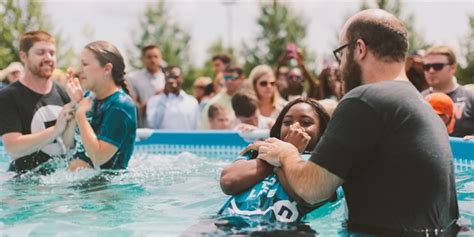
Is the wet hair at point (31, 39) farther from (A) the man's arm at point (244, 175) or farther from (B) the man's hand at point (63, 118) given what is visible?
(A) the man's arm at point (244, 175)

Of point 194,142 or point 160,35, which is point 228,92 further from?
point 160,35

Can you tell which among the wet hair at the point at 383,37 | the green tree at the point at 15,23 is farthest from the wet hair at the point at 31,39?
the green tree at the point at 15,23

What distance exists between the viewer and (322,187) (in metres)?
2.91

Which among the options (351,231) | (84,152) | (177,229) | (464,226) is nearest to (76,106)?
(84,152)

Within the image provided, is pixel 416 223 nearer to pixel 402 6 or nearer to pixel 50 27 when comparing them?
pixel 50 27

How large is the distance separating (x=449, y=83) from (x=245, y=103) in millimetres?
2308

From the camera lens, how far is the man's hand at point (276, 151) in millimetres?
3143

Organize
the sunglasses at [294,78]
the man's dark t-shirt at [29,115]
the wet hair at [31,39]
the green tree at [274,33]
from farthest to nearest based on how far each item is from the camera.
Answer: the green tree at [274,33] < the sunglasses at [294,78] < the wet hair at [31,39] < the man's dark t-shirt at [29,115]

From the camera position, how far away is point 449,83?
705 centimetres

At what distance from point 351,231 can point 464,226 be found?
0.62 meters

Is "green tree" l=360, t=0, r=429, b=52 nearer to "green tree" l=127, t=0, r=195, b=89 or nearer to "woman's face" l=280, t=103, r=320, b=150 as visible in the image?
"green tree" l=127, t=0, r=195, b=89

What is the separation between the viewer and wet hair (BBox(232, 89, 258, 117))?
24.8 ft

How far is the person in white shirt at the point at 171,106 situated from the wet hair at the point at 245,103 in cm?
153

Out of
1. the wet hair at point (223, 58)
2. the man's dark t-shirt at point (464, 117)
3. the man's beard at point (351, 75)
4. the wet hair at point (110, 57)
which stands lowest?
the man's dark t-shirt at point (464, 117)
